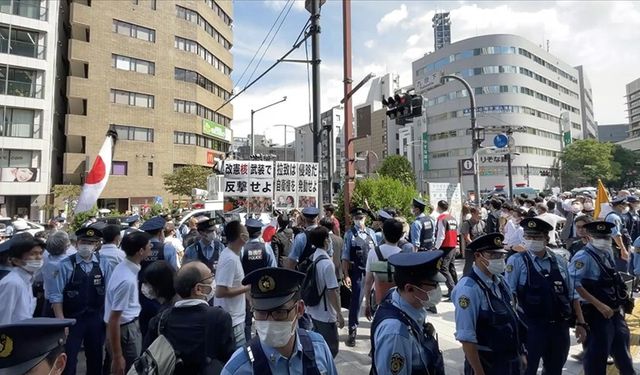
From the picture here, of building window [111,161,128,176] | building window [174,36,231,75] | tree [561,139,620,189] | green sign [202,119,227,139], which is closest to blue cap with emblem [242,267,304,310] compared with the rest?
building window [111,161,128,176]

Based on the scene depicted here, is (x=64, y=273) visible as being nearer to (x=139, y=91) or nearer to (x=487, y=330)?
(x=487, y=330)

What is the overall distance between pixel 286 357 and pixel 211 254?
4230 mm

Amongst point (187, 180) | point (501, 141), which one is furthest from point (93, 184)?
point (187, 180)

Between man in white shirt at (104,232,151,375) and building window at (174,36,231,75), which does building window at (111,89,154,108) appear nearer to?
building window at (174,36,231,75)

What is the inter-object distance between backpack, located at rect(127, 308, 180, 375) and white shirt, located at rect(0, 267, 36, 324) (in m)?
2.32

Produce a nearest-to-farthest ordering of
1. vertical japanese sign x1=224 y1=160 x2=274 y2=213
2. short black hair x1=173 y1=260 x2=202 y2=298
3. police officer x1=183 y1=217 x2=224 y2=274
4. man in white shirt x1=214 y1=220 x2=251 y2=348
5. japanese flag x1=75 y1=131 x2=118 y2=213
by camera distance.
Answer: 1. short black hair x1=173 y1=260 x2=202 y2=298
2. man in white shirt x1=214 y1=220 x2=251 y2=348
3. police officer x1=183 y1=217 x2=224 y2=274
4. japanese flag x1=75 y1=131 x2=118 y2=213
5. vertical japanese sign x1=224 y1=160 x2=274 y2=213

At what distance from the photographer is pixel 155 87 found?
3650 cm

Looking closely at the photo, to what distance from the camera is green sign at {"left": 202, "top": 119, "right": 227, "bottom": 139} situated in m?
40.4

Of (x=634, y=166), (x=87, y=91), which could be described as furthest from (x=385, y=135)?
(x=87, y=91)

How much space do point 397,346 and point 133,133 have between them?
125 ft

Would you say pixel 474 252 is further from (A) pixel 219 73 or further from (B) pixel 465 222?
(A) pixel 219 73

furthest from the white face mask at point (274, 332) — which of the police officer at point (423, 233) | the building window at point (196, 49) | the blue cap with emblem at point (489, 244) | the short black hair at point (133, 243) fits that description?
the building window at point (196, 49)

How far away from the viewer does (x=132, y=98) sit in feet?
116

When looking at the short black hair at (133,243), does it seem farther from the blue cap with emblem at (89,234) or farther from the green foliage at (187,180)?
the green foliage at (187,180)
